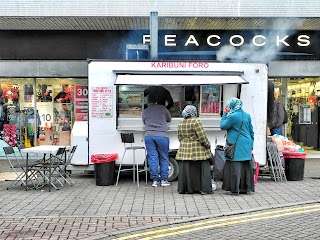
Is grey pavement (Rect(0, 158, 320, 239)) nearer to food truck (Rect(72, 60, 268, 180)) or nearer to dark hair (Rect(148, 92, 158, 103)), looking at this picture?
food truck (Rect(72, 60, 268, 180))

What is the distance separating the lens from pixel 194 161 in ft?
28.3

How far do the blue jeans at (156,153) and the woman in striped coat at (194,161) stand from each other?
69 centimetres

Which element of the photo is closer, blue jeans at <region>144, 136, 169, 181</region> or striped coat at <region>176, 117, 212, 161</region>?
striped coat at <region>176, 117, 212, 161</region>

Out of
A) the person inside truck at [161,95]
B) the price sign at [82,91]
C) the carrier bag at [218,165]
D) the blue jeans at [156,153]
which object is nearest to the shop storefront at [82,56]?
the price sign at [82,91]

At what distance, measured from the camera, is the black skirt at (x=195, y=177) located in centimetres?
860

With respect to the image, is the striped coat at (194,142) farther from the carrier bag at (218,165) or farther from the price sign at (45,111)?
the price sign at (45,111)

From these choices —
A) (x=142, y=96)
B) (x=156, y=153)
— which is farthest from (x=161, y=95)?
(x=156, y=153)

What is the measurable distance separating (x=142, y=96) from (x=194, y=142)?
77.5 inches

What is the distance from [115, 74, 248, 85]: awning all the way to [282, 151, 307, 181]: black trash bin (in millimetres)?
1985

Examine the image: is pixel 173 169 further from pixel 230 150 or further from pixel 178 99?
pixel 230 150

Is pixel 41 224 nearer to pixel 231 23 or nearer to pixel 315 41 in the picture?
pixel 231 23

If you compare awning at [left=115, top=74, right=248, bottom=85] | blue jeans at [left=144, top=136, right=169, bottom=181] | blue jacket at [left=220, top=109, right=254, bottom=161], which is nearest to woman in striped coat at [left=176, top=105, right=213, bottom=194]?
blue jacket at [left=220, top=109, right=254, bottom=161]

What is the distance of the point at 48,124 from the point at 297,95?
746cm

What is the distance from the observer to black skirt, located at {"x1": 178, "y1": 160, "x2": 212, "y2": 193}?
28.2 feet
